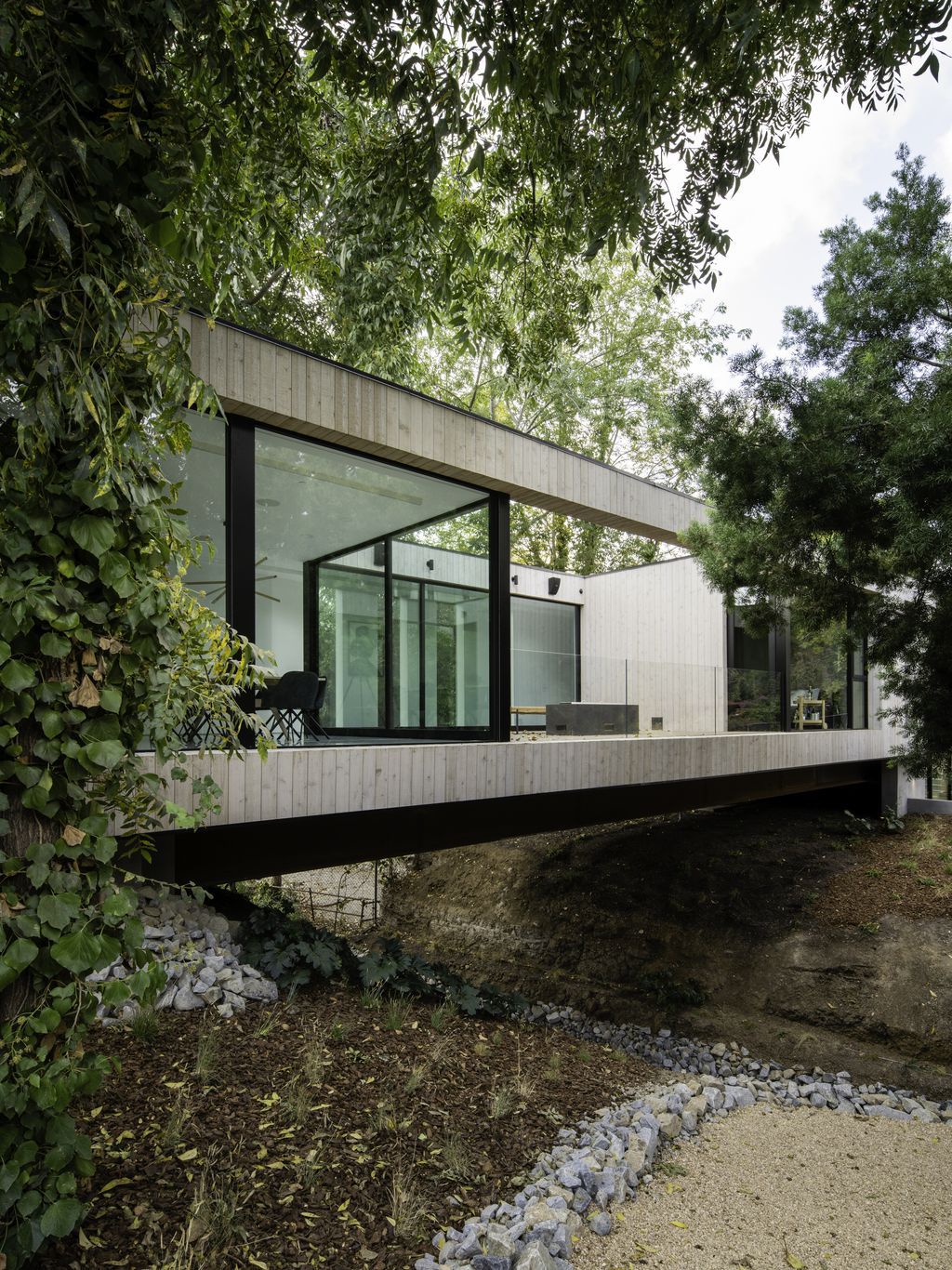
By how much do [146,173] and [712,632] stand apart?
12034 mm

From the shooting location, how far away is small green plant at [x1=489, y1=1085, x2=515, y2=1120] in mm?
3826

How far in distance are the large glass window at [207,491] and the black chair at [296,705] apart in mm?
623

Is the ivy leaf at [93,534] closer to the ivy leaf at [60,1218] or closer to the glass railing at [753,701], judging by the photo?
the ivy leaf at [60,1218]

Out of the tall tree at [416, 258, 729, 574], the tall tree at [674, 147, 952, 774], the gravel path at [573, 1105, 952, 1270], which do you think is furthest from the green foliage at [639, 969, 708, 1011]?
the tall tree at [416, 258, 729, 574]

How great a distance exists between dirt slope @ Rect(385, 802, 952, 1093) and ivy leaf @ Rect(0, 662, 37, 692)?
25.5ft

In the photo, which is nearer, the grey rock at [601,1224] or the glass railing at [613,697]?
the grey rock at [601,1224]

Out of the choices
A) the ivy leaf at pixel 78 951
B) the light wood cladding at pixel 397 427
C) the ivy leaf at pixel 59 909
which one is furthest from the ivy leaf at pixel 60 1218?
the light wood cladding at pixel 397 427

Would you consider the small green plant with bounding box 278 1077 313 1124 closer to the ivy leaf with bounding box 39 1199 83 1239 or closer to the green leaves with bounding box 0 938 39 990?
the ivy leaf with bounding box 39 1199 83 1239

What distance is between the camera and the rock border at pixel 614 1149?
9.53 ft

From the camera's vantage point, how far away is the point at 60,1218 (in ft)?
7.03

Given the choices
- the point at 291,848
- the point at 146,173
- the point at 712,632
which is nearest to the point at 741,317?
the point at 712,632

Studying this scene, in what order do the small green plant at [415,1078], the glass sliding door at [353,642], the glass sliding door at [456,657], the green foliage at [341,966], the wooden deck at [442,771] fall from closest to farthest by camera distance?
1. the small green plant at [415,1078]
2. the wooden deck at [442,771]
3. the green foliage at [341,966]
4. the glass sliding door at [353,642]
5. the glass sliding door at [456,657]

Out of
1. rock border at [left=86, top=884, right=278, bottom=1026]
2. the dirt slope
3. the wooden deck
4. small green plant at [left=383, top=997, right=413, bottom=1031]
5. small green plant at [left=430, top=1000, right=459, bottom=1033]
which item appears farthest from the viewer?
the dirt slope

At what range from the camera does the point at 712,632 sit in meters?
13.3
